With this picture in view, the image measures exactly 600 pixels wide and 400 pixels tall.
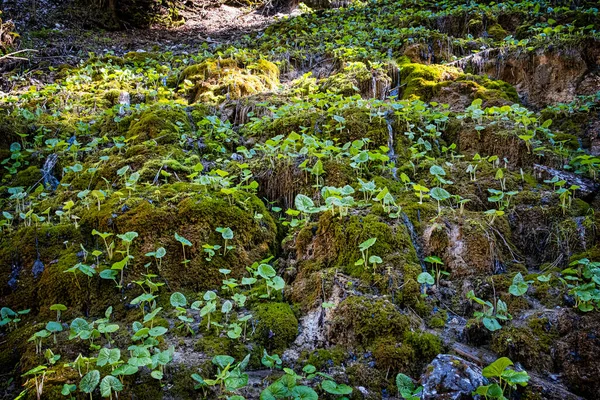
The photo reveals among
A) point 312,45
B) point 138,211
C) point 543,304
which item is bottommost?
point 543,304

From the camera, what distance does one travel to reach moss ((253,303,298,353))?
3361 mm

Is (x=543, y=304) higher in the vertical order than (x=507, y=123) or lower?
lower

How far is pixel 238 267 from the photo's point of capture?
4.26 m

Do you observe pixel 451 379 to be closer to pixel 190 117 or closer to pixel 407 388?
pixel 407 388

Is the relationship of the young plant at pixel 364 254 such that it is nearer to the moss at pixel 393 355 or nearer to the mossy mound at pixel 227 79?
the moss at pixel 393 355

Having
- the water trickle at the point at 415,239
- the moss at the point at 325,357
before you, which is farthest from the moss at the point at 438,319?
the moss at the point at 325,357

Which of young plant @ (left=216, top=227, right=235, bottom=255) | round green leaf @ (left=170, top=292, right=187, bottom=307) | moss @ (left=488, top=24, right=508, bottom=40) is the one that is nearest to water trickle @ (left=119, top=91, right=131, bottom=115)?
young plant @ (left=216, top=227, right=235, bottom=255)

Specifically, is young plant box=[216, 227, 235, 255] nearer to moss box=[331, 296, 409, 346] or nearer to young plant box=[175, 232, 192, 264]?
young plant box=[175, 232, 192, 264]

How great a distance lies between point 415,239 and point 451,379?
1.73 m

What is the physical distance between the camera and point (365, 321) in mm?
3266

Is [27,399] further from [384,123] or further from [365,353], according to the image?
[384,123]

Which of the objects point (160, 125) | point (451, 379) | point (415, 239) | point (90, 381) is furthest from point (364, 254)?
point (160, 125)

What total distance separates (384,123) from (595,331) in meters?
3.88

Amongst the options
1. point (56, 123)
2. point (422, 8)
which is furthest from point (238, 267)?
point (422, 8)
